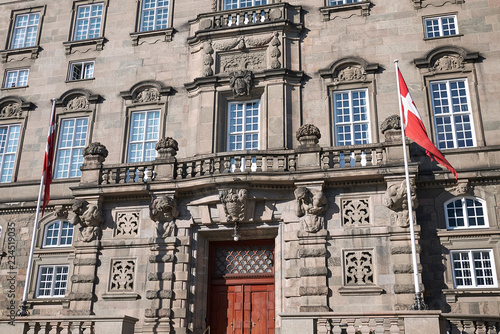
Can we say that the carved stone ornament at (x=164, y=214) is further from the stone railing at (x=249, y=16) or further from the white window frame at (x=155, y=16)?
the white window frame at (x=155, y=16)

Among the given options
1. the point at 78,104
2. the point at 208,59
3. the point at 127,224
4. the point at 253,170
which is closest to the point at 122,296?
the point at 127,224

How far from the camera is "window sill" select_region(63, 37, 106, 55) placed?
82.6 feet

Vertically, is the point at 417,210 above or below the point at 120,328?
above

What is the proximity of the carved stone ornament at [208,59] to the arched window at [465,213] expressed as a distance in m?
10.5

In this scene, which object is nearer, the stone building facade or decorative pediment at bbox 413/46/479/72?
the stone building facade

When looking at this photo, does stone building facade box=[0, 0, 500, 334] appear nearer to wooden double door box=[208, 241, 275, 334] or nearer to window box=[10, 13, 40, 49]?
wooden double door box=[208, 241, 275, 334]

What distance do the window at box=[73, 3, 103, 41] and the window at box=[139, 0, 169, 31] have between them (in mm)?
2192

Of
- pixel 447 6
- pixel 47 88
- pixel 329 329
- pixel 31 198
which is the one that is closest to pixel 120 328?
pixel 329 329

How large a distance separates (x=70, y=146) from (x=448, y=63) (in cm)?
1575

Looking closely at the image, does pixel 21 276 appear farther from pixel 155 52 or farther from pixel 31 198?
pixel 155 52

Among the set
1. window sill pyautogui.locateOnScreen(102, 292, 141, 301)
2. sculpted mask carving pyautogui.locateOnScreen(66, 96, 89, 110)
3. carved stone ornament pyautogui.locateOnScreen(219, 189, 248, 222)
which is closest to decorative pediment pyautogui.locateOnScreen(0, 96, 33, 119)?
sculpted mask carving pyautogui.locateOnScreen(66, 96, 89, 110)

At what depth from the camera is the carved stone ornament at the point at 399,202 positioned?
689 inches

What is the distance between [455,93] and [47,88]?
686 inches

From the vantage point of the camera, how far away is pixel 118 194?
65.4ft
